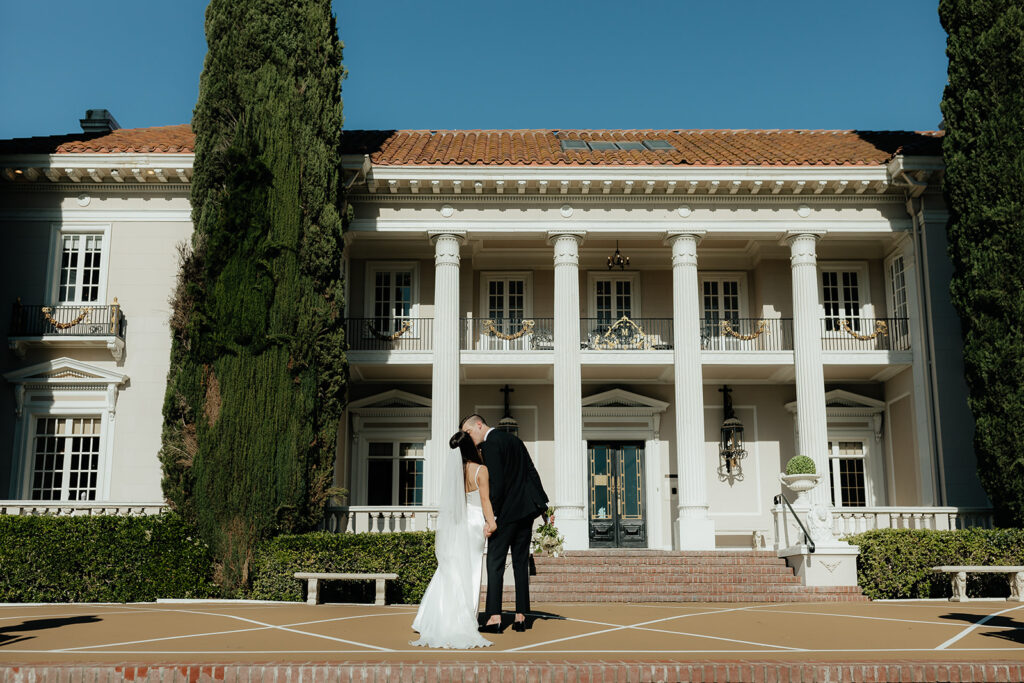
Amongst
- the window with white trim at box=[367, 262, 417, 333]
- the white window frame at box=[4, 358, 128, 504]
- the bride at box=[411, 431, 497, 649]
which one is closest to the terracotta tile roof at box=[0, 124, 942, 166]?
the window with white trim at box=[367, 262, 417, 333]

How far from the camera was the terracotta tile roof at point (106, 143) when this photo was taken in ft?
61.7

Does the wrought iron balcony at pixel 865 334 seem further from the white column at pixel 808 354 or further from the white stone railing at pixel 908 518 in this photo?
the white stone railing at pixel 908 518

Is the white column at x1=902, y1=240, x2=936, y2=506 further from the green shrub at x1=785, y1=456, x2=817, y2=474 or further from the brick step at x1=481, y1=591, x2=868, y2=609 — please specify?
the brick step at x1=481, y1=591, x2=868, y2=609

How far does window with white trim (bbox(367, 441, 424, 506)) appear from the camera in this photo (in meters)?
21.0

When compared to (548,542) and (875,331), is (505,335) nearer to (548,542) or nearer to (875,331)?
(548,542)

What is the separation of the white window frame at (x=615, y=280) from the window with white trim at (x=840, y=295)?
13.5 feet

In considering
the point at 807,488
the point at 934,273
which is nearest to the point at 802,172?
the point at 934,273

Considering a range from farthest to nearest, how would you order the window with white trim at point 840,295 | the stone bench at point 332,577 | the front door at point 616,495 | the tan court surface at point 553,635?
the window with white trim at point 840,295, the front door at point 616,495, the stone bench at point 332,577, the tan court surface at point 553,635

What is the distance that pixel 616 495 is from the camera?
69.8 ft

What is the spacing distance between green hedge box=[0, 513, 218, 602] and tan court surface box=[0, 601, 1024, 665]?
3083 millimetres

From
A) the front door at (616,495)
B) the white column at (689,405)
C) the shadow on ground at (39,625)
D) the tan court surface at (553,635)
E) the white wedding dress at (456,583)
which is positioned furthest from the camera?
the front door at (616,495)

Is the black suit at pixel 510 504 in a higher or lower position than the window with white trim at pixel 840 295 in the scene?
lower

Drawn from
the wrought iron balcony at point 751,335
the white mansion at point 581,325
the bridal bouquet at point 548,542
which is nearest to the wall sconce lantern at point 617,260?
the white mansion at point 581,325

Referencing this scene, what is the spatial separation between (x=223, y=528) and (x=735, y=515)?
1109cm
